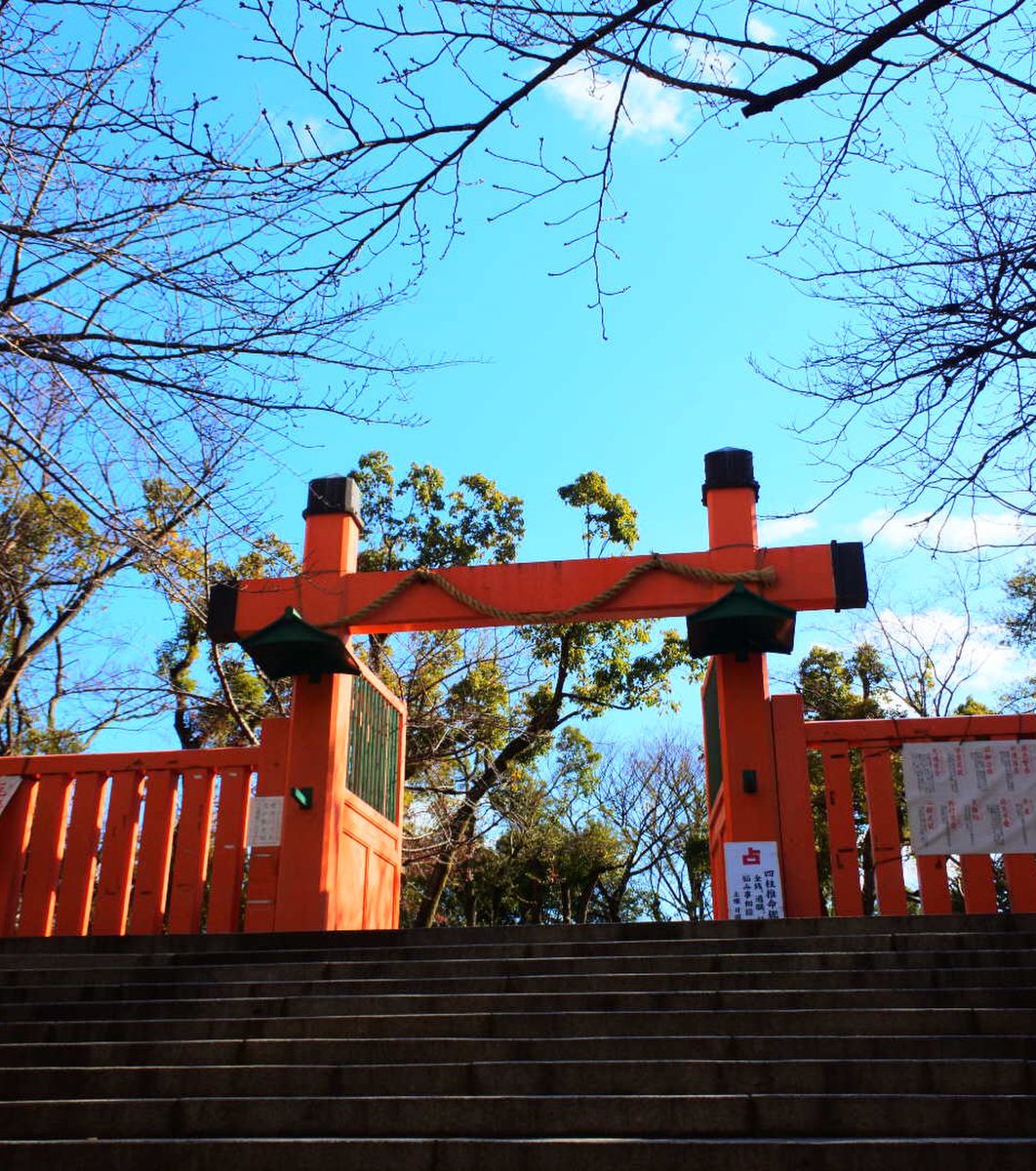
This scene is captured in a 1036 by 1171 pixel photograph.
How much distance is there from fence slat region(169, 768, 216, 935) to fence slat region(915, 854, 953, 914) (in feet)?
13.7

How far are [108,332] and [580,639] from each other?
9934mm

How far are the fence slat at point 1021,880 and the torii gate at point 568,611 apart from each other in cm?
107

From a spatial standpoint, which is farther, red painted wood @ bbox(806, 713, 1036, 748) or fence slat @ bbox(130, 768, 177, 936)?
fence slat @ bbox(130, 768, 177, 936)

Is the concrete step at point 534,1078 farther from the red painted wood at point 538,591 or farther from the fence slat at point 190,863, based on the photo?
the red painted wood at point 538,591

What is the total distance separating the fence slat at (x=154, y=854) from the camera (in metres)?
6.80

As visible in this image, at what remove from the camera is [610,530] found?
45.2 feet

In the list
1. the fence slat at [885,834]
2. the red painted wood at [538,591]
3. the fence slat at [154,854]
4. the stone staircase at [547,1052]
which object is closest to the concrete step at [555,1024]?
the stone staircase at [547,1052]

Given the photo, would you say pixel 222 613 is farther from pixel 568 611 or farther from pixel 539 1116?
pixel 539 1116

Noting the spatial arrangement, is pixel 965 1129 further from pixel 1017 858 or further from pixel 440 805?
pixel 440 805

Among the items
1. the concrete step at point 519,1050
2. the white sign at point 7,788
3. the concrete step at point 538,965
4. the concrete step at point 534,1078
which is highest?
the white sign at point 7,788

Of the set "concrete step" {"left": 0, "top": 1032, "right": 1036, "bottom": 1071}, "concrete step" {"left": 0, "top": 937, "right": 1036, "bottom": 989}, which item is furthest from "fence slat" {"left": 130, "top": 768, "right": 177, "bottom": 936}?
"concrete step" {"left": 0, "top": 1032, "right": 1036, "bottom": 1071}

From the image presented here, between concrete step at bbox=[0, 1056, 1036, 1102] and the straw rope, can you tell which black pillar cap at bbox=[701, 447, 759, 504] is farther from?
concrete step at bbox=[0, 1056, 1036, 1102]

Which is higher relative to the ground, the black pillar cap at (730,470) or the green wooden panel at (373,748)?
the black pillar cap at (730,470)

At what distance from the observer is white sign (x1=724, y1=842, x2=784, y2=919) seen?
6.52 metres
